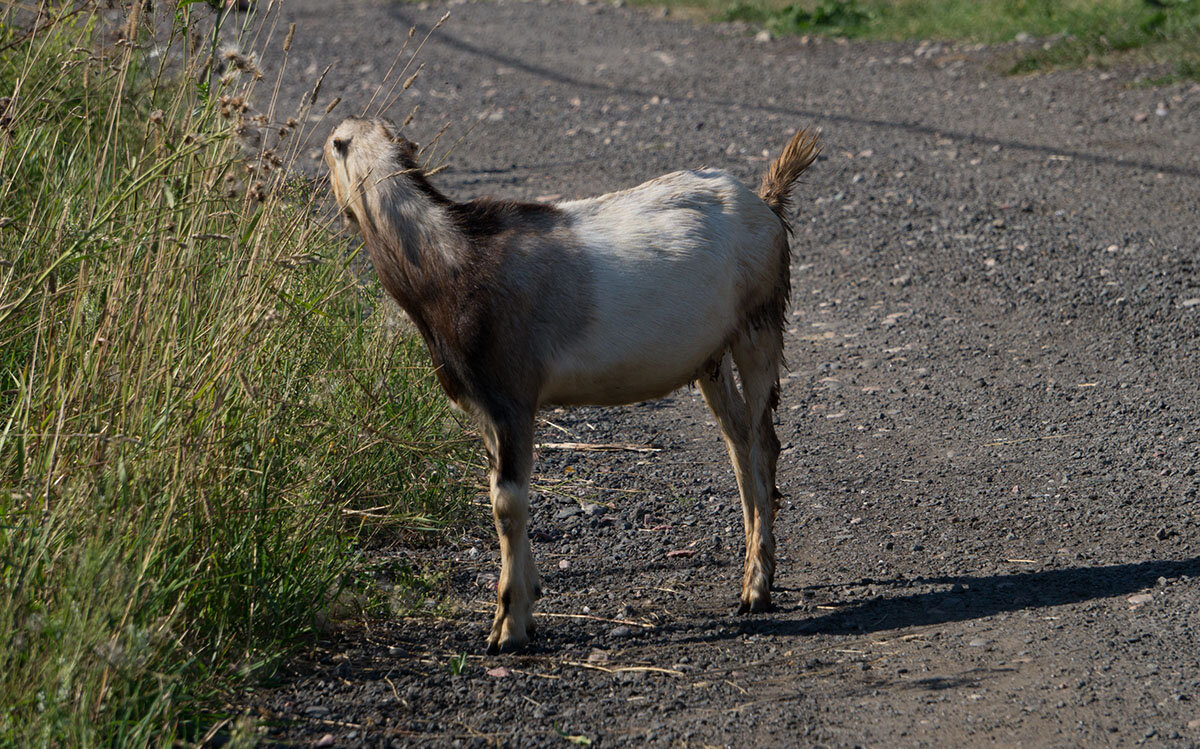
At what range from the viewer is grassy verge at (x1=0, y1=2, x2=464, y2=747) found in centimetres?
300

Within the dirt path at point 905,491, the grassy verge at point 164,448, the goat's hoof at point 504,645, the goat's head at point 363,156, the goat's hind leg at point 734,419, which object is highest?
the goat's head at point 363,156

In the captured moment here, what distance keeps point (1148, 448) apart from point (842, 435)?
4.04 ft

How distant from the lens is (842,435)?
18.4ft

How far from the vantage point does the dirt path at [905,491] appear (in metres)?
3.46

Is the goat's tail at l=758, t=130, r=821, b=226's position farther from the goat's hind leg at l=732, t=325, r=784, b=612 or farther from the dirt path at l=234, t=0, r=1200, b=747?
the dirt path at l=234, t=0, r=1200, b=747

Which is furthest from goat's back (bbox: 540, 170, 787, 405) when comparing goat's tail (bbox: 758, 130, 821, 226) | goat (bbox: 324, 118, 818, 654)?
goat's tail (bbox: 758, 130, 821, 226)

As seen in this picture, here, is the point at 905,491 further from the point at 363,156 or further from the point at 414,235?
the point at 363,156

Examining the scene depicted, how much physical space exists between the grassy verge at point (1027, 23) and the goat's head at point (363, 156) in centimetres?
822

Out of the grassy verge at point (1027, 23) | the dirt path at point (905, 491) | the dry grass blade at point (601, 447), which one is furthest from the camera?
the grassy verge at point (1027, 23)

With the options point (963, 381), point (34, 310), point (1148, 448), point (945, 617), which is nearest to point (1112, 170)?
point (963, 381)

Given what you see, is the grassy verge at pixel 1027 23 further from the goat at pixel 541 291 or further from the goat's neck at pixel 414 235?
the goat's neck at pixel 414 235

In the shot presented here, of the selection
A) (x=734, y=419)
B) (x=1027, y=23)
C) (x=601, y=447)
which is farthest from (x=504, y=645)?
(x=1027, y=23)

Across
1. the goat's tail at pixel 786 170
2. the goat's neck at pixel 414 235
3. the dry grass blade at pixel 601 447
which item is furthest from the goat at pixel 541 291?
the dry grass blade at pixel 601 447

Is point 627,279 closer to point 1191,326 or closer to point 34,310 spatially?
point 34,310
